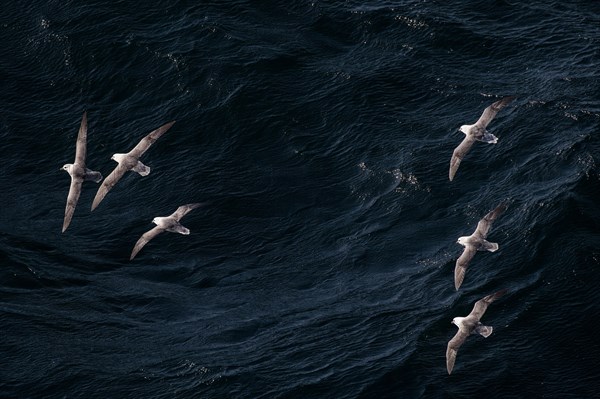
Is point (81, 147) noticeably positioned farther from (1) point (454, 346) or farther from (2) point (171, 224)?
(1) point (454, 346)

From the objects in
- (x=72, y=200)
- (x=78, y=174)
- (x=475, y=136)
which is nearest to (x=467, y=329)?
(x=475, y=136)

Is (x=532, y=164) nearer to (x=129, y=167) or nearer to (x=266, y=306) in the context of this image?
(x=266, y=306)

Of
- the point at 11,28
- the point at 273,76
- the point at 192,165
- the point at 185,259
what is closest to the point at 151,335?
the point at 185,259

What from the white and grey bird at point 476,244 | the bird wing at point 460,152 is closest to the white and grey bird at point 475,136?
the bird wing at point 460,152

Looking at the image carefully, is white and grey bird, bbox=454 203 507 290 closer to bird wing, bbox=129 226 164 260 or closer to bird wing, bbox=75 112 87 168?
bird wing, bbox=129 226 164 260

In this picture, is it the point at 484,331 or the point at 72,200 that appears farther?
the point at 72,200
